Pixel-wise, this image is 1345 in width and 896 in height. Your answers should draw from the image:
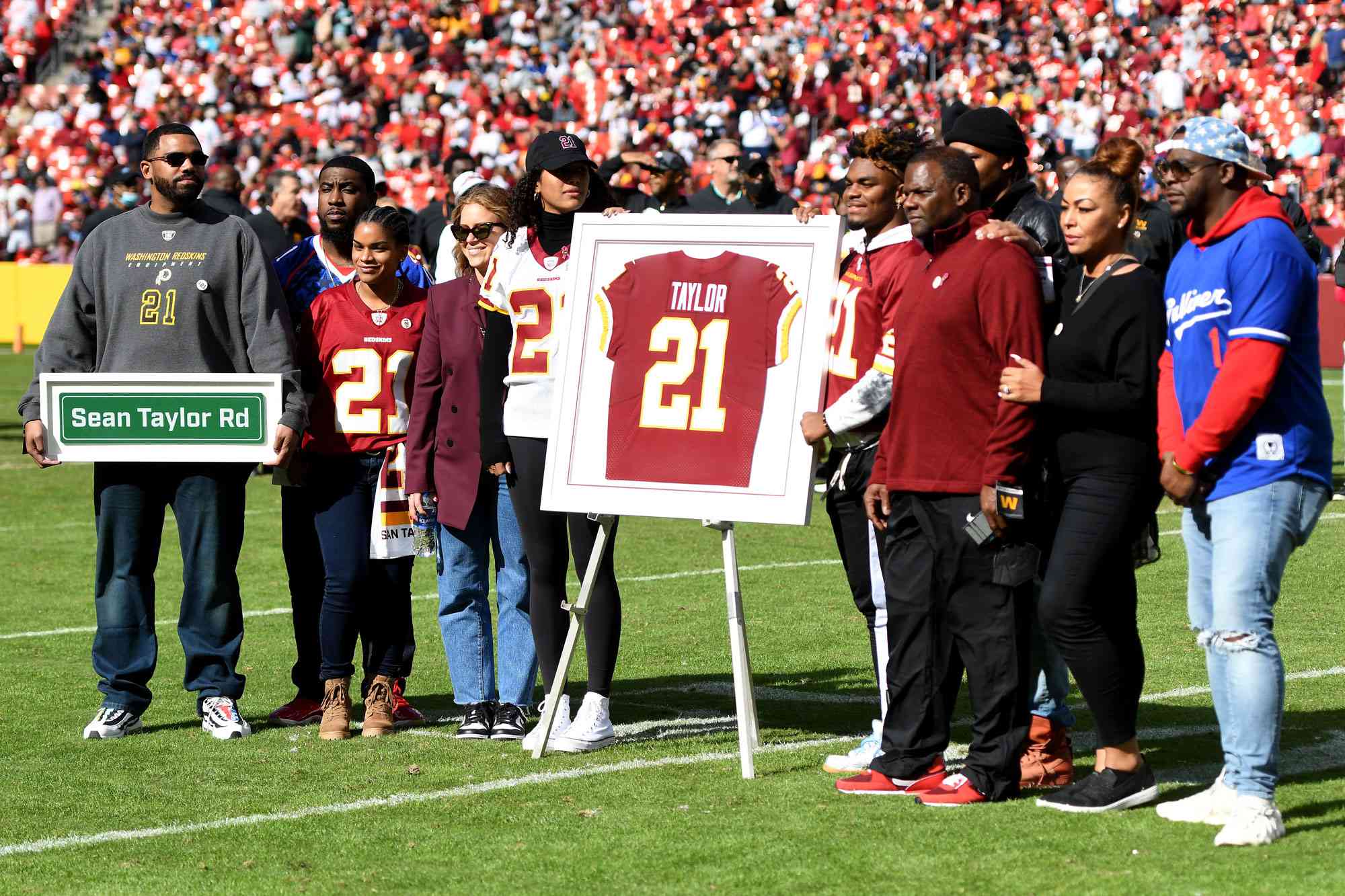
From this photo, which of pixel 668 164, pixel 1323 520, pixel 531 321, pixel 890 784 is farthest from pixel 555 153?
pixel 1323 520

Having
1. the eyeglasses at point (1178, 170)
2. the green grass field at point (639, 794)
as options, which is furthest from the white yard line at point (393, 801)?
the eyeglasses at point (1178, 170)

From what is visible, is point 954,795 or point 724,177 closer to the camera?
point 954,795

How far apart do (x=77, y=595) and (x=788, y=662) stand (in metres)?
4.28

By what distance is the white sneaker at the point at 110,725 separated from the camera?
7129mm

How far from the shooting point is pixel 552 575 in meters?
6.97

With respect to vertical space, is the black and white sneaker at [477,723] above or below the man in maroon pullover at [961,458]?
below

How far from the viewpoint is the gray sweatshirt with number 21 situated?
716cm

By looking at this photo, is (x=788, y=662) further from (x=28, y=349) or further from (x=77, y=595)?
(x=28, y=349)

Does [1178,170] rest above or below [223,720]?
above

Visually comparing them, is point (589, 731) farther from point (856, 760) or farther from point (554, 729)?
point (856, 760)

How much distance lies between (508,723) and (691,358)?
1.59 meters

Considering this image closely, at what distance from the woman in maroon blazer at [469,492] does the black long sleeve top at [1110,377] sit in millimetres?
2282

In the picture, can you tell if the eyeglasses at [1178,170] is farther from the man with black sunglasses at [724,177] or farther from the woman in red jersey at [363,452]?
the man with black sunglasses at [724,177]

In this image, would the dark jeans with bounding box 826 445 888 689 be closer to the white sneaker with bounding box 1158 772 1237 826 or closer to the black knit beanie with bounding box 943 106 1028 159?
the black knit beanie with bounding box 943 106 1028 159
